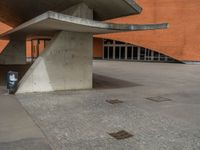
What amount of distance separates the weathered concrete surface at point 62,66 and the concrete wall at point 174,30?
2218 cm

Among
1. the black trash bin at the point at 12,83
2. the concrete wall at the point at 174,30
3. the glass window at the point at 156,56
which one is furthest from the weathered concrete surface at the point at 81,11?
the glass window at the point at 156,56

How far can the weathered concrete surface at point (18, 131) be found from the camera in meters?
4.85

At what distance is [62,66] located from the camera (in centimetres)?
1134

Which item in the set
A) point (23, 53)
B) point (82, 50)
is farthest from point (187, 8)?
point (82, 50)

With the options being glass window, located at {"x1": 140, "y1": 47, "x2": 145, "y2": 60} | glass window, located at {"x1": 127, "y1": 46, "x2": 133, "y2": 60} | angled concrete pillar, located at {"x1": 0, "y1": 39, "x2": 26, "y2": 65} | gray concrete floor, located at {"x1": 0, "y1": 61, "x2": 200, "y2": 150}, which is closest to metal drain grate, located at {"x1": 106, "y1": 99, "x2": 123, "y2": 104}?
gray concrete floor, located at {"x1": 0, "y1": 61, "x2": 200, "y2": 150}

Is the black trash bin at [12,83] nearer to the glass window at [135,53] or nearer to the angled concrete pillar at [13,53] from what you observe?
the angled concrete pillar at [13,53]

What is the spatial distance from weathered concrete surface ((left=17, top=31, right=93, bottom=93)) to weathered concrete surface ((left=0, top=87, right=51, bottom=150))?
2748 millimetres

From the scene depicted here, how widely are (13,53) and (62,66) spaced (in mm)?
15922

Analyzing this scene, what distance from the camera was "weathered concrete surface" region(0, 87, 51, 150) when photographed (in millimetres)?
4848

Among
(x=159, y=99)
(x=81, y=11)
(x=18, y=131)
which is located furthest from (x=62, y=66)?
(x=18, y=131)

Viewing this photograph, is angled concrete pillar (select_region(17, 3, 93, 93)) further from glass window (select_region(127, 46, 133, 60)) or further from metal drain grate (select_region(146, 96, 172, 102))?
glass window (select_region(127, 46, 133, 60))

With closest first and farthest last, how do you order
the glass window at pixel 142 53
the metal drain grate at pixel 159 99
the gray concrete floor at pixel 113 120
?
the gray concrete floor at pixel 113 120 < the metal drain grate at pixel 159 99 < the glass window at pixel 142 53

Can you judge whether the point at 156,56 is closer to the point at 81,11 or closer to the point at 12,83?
the point at 81,11

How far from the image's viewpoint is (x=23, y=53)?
2588 centimetres
